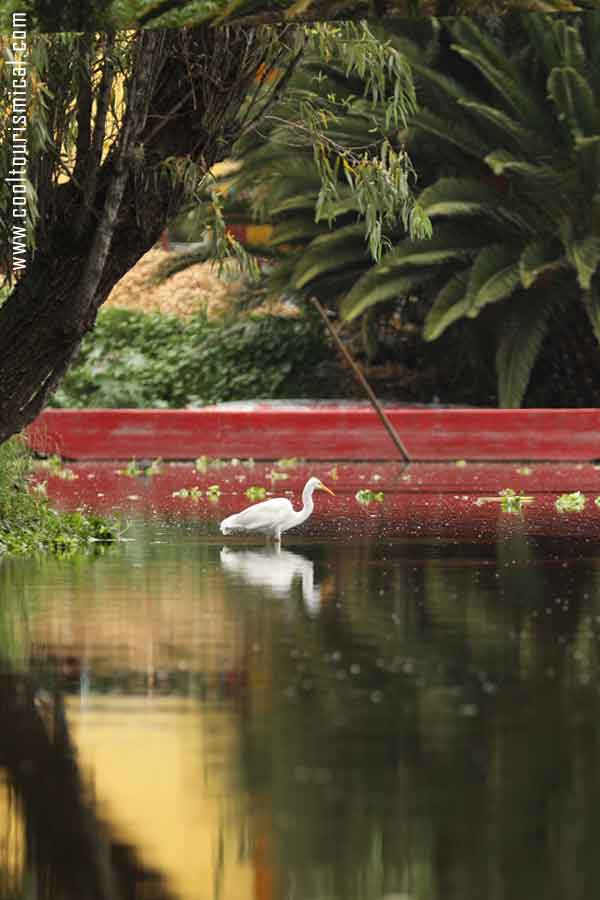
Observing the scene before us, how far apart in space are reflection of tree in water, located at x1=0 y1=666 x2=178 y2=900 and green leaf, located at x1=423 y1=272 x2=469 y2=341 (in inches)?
712

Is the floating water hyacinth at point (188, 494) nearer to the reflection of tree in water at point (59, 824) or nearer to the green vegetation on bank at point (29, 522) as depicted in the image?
the green vegetation on bank at point (29, 522)

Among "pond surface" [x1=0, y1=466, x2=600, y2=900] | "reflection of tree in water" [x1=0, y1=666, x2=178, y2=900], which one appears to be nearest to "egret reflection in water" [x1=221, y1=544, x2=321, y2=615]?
"pond surface" [x1=0, y1=466, x2=600, y2=900]

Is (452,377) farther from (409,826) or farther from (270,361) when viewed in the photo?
(409,826)

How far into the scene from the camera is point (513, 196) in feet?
87.0

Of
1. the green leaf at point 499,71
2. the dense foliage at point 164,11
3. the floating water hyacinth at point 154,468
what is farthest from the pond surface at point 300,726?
the green leaf at point 499,71

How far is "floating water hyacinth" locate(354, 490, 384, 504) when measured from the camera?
18.4m

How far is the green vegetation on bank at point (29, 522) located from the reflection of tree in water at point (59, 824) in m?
6.38

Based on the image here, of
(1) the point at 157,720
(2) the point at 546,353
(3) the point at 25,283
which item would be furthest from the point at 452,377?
(1) the point at 157,720

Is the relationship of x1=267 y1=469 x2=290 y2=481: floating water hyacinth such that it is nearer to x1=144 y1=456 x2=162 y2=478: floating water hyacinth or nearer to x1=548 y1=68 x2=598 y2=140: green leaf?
x1=144 y1=456 x2=162 y2=478: floating water hyacinth

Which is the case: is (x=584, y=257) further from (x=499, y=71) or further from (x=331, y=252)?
(x=331, y=252)

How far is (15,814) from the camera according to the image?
5.70 metres

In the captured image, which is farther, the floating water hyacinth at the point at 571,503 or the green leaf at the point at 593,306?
the green leaf at the point at 593,306

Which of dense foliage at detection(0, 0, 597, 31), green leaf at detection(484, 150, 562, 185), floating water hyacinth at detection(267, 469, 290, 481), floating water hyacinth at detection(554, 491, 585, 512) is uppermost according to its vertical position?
dense foliage at detection(0, 0, 597, 31)

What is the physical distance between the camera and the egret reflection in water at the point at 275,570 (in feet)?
36.3
